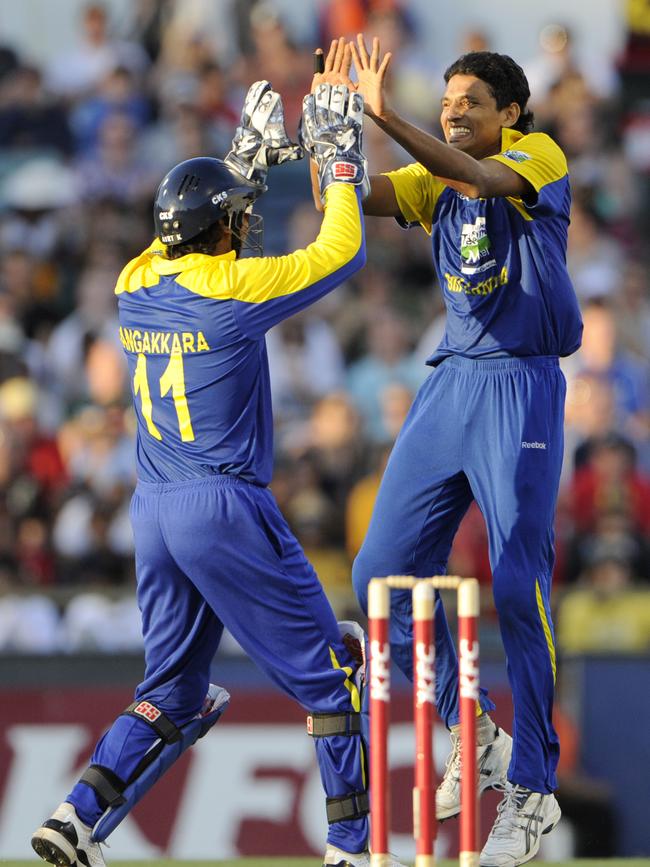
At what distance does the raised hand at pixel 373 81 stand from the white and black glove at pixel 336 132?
0.04m

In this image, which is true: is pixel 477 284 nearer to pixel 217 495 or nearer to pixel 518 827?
pixel 217 495

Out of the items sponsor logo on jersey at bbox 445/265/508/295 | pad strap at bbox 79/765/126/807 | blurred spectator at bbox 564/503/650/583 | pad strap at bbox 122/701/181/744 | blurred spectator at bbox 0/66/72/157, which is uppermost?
blurred spectator at bbox 0/66/72/157

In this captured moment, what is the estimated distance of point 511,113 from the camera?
271 inches

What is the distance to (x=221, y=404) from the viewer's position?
645 centimetres

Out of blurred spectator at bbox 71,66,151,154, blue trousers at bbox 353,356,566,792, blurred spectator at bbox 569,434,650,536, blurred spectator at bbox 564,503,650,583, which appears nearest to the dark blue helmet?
blue trousers at bbox 353,356,566,792

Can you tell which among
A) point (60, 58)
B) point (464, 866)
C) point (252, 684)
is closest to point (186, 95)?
point (60, 58)

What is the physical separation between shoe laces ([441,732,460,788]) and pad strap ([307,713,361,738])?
2.10 feet

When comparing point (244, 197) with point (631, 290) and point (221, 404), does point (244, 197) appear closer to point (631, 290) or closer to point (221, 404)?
point (221, 404)

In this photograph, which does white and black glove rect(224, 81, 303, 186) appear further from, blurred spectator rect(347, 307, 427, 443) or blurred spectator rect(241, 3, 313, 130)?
blurred spectator rect(241, 3, 313, 130)

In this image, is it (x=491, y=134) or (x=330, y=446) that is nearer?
(x=491, y=134)

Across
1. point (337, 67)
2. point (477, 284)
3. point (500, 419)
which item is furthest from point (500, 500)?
point (337, 67)

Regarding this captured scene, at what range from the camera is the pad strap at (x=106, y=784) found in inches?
258

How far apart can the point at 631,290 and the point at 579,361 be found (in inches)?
49.6

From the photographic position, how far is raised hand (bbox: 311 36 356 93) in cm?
673
